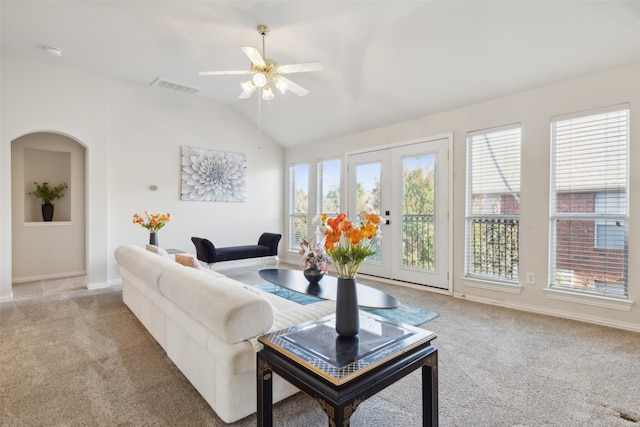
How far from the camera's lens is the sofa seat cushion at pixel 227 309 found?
1533mm

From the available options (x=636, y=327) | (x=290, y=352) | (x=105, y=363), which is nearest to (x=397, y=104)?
(x=636, y=327)

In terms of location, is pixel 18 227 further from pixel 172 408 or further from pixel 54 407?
pixel 172 408

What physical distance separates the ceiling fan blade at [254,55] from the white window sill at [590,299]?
3.88 meters

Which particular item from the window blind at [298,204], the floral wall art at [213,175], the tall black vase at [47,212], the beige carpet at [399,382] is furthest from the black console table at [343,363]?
the tall black vase at [47,212]

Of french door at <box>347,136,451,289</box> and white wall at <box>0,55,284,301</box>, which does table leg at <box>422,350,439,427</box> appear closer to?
french door at <box>347,136,451,289</box>

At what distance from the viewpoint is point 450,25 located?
3.22 metres

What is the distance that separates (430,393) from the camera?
148 centimetres

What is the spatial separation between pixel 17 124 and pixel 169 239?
8.22 feet

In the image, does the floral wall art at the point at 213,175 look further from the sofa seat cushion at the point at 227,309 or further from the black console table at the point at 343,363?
the black console table at the point at 343,363

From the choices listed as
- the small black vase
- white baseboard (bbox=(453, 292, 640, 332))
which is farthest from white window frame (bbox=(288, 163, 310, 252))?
white baseboard (bbox=(453, 292, 640, 332))

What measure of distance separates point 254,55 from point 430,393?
2839 mm

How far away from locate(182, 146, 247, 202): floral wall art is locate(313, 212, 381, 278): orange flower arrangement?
480 cm

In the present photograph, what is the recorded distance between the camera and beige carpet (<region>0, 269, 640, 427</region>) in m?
1.80

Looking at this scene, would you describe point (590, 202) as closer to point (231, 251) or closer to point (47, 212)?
point (231, 251)
